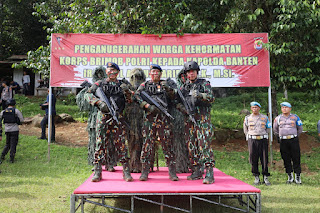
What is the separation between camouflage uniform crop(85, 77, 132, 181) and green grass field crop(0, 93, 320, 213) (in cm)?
97

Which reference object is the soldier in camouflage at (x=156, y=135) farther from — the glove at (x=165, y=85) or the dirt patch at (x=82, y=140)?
the dirt patch at (x=82, y=140)

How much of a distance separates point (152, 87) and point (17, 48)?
1974 centimetres

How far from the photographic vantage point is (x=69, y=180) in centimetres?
710

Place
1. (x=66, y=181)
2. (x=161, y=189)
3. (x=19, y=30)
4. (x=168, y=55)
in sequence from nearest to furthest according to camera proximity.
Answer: (x=161, y=189) → (x=66, y=181) → (x=168, y=55) → (x=19, y=30)

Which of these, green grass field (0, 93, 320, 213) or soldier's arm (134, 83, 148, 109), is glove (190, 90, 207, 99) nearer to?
soldier's arm (134, 83, 148, 109)

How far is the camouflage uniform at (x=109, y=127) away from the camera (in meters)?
5.11

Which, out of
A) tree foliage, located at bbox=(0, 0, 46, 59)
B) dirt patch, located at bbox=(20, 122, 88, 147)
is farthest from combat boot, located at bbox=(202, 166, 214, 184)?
tree foliage, located at bbox=(0, 0, 46, 59)

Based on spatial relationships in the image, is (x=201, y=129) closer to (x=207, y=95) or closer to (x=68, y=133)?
(x=207, y=95)

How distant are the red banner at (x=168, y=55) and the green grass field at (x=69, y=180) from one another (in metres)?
2.29

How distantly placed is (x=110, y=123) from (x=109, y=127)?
89 mm

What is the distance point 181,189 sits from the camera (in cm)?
439

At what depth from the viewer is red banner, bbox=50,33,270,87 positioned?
27.6ft

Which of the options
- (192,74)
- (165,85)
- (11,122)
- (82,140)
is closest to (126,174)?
(165,85)

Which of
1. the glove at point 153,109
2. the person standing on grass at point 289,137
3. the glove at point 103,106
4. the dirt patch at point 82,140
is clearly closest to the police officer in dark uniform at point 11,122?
the dirt patch at point 82,140
